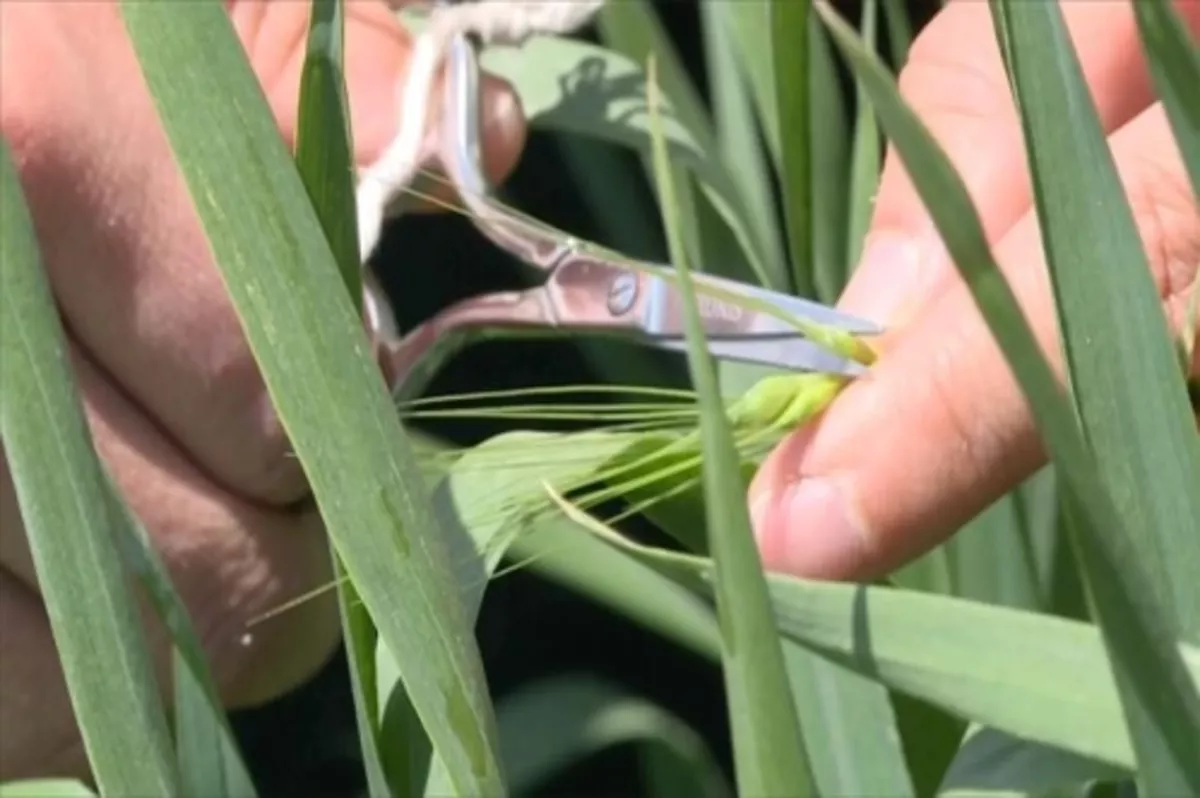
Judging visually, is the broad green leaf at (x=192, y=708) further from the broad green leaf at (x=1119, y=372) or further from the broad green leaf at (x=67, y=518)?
the broad green leaf at (x=1119, y=372)

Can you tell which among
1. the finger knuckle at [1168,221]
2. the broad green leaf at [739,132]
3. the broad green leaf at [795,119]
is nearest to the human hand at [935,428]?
the finger knuckle at [1168,221]

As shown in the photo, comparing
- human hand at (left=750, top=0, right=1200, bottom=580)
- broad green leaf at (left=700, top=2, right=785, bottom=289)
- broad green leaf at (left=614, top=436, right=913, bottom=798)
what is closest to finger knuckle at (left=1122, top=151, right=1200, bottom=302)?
human hand at (left=750, top=0, right=1200, bottom=580)

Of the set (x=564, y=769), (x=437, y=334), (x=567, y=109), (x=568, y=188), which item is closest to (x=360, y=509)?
(x=437, y=334)

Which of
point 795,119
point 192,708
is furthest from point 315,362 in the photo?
point 795,119

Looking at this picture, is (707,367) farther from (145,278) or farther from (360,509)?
(145,278)

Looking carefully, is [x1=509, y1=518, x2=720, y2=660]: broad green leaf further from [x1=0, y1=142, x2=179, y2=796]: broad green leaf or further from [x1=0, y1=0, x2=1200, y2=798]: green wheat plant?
[x1=0, y1=142, x2=179, y2=796]: broad green leaf
